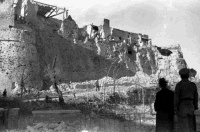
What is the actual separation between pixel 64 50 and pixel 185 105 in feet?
96.1

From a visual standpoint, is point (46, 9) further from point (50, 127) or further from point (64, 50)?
point (50, 127)

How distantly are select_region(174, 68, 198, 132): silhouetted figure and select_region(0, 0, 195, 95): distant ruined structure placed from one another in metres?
18.4

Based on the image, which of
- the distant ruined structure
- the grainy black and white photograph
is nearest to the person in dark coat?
the grainy black and white photograph

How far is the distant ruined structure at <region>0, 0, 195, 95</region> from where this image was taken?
25.2 m

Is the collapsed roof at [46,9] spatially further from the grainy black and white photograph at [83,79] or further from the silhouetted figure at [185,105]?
the silhouetted figure at [185,105]

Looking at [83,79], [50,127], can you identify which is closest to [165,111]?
[50,127]

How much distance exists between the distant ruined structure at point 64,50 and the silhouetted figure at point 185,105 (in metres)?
18.4

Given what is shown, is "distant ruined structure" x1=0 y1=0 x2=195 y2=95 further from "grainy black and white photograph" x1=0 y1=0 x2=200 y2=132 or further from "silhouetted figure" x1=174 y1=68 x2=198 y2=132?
"silhouetted figure" x1=174 y1=68 x2=198 y2=132

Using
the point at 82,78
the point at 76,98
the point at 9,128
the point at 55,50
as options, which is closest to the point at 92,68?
the point at 82,78

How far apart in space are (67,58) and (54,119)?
26.1 m

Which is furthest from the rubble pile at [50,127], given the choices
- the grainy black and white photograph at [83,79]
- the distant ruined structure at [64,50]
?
the distant ruined structure at [64,50]

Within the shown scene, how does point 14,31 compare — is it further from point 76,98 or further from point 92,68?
point 92,68

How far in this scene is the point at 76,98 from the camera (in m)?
20.4

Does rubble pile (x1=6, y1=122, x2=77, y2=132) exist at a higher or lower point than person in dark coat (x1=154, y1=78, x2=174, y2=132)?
lower
